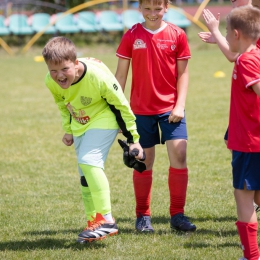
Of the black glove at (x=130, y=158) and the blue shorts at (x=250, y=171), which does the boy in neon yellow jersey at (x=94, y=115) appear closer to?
the black glove at (x=130, y=158)

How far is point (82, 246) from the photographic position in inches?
174

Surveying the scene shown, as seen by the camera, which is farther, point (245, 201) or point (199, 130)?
point (199, 130)

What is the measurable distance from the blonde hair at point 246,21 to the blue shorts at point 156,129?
1.25 metres

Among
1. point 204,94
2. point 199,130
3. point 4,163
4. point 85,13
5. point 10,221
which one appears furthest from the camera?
point 85,13

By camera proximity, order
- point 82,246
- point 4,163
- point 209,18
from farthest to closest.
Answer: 1. point 4,163
2. point 82,246
3. point 209,18

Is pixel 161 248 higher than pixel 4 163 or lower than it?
higher

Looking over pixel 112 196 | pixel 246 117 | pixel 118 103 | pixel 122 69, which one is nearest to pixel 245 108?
pixel 246 117

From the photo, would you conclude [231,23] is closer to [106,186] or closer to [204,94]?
[106,186]

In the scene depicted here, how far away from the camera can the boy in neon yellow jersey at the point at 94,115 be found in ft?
13.9

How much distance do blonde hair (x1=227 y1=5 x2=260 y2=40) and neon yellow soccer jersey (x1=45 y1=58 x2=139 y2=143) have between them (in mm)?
1035

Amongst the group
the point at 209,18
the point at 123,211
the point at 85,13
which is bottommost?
the point at 85,13

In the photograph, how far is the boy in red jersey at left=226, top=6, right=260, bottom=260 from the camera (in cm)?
361

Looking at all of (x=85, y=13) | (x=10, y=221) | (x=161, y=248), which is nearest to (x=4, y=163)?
(x=10, y=221)

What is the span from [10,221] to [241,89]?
248cm
